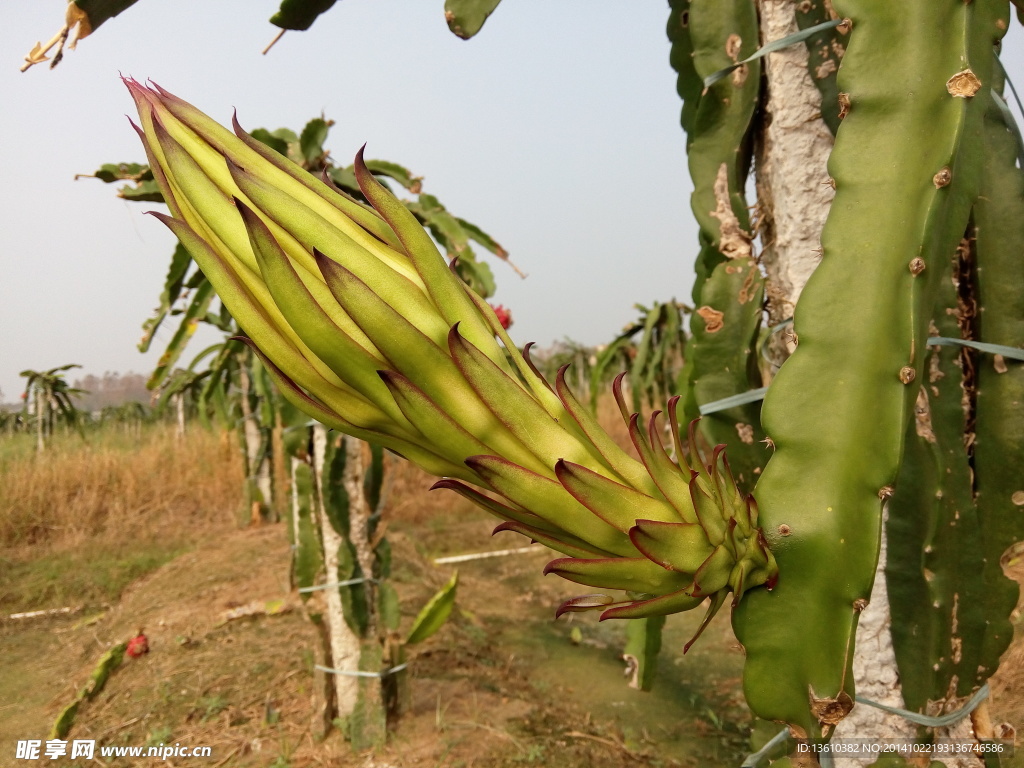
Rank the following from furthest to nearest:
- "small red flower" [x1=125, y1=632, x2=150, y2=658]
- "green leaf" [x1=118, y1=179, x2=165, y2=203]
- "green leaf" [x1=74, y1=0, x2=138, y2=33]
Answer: "small red flower" [x1=125, y1=632, x2=150, y2=658] < "green leaf" [x1=118, y1=179, x2=165, y2=203] < "green leaf" [x1=74, y1=0, x2=138, y2=33]

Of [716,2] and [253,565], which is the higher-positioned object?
[716,2]

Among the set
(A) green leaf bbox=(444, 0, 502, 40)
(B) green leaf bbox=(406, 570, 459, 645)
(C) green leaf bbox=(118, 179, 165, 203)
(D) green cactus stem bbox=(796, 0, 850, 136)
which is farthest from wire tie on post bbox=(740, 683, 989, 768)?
(C) green leaf bbox=(118, 179, 165, 203)

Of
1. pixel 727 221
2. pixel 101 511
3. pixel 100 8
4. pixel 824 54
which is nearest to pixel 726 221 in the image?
pixel 727 221

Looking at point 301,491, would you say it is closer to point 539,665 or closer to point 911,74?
point 539,665

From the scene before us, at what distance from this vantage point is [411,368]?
35cm

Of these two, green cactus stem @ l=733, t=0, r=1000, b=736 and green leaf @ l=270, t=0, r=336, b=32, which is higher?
green leaf @ l=270, t=0, r=336, b=32

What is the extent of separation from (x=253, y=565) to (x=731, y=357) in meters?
3.81

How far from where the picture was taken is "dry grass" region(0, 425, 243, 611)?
4484 mm

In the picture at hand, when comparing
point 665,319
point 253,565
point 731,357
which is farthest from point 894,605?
point 253,565

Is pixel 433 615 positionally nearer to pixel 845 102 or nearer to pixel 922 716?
pixel 922 716

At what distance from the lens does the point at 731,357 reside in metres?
0.91

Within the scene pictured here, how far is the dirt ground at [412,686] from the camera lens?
7.15 ft

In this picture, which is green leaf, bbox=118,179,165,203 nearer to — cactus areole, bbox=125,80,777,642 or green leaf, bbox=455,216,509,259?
green leaf, bbox=455,216,509,259

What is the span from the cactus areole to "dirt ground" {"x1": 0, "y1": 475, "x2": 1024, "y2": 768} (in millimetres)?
2006
